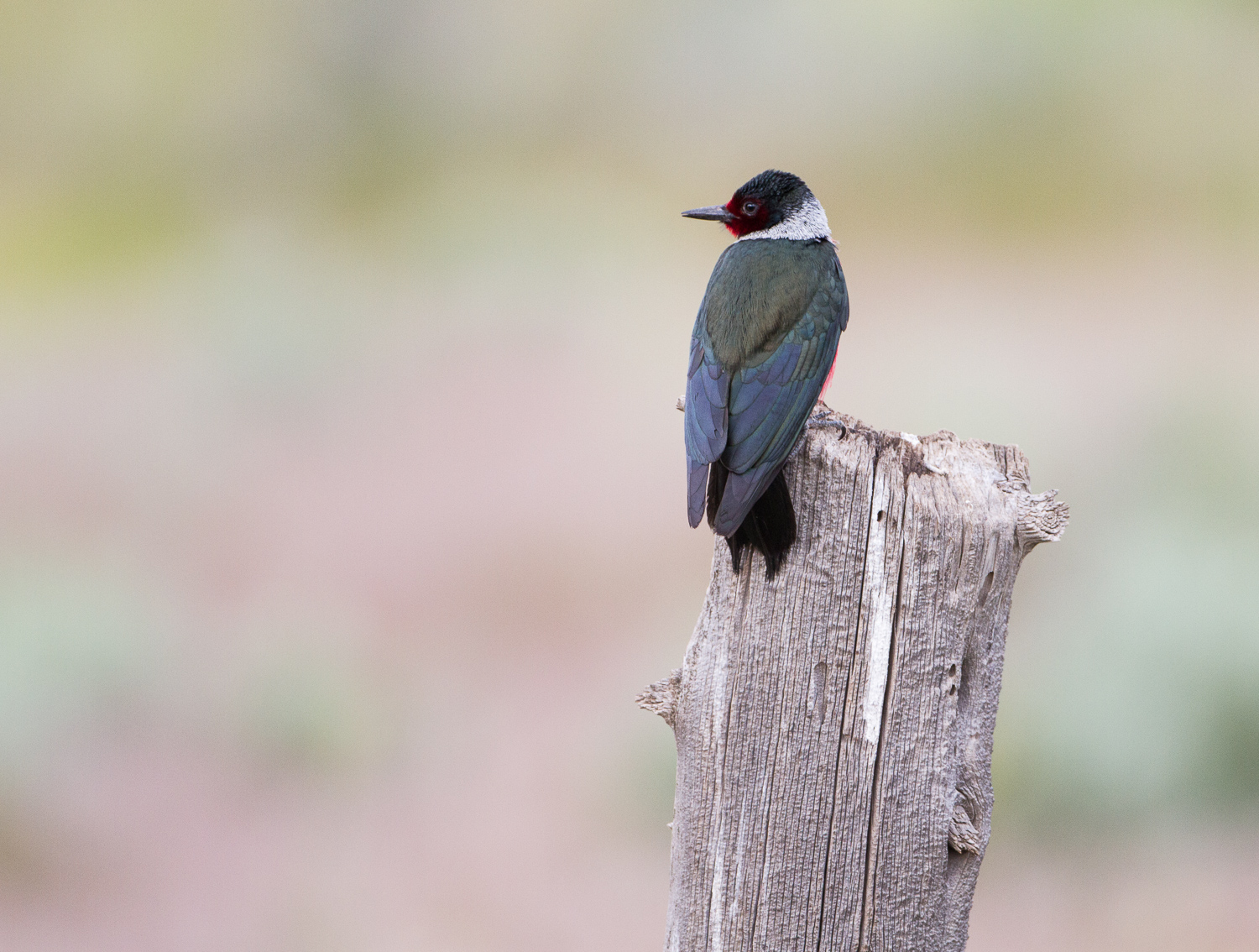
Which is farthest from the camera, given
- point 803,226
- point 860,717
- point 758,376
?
point 803,226

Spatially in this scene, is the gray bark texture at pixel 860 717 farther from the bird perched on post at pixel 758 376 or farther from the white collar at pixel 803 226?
the white collar at pixel 803 226

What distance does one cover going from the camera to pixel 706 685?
1623mm

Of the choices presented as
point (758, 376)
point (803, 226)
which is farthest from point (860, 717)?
point (803, 226)

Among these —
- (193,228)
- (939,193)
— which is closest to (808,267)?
(939,193)

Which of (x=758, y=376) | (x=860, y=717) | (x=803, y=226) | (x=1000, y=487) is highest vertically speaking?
(x=803, y=226)

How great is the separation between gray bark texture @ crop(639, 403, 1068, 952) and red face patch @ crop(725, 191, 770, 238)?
1.30 m

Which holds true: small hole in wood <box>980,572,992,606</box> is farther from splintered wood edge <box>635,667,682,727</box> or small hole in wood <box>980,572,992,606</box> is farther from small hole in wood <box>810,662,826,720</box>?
splintered wood edge <box>635,667,682,727</box>

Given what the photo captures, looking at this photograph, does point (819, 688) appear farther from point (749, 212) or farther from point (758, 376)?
point (749, 212)

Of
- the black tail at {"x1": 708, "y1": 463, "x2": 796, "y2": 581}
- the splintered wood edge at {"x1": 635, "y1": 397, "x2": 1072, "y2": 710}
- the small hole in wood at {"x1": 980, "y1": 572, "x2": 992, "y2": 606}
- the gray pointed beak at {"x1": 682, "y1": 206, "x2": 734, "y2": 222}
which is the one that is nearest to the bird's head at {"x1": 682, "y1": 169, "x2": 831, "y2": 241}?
the gray pointed beak at {"x1": 682, "y1": 206, "x2": 734, "y2": 222}

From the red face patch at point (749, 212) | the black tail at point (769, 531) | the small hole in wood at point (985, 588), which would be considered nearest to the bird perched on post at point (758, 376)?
the black tail at point (769, 531)

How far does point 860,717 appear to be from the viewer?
156 centimetres

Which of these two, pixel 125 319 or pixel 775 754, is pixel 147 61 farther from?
pixel 775 754

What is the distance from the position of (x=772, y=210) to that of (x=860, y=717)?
5.19 ft

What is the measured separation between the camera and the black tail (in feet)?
5.24
